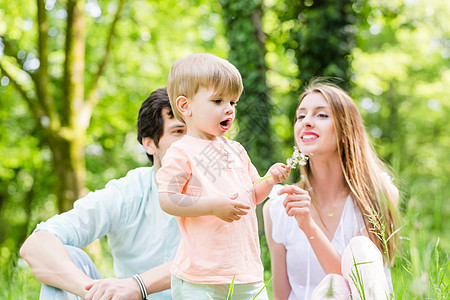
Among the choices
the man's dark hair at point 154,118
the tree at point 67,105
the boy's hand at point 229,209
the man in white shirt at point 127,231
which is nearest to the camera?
the boy's hand at point 229,209

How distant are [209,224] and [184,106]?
0.37 metres

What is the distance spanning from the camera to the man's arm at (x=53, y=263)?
1929mm

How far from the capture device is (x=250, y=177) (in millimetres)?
1591

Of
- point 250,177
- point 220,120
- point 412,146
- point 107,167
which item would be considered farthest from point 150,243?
point 412,146

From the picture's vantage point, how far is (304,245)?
242 centimetres

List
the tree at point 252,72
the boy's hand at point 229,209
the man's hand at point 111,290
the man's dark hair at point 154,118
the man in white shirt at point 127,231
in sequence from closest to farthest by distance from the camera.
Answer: the boy's hand at point 229,209 < the man's hand at point 111,290 < the man in white shirt at point 127,231 < the man's dark hair at point 154,118 < the tree at point 252,72

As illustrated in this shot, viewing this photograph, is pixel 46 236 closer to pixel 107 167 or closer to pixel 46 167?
pixel 107 167

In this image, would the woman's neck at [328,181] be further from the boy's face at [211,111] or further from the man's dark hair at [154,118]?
the boy's face at [211,111]

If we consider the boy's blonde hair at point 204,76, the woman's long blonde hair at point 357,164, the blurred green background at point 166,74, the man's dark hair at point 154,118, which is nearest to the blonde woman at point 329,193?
the woman's long blonde hair at point 357,164

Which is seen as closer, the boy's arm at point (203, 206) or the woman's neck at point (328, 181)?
the boy's arm at point (203, 206)

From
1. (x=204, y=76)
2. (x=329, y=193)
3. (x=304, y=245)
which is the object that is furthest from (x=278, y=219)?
(x=204, y=76)

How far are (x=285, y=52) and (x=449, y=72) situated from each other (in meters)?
8.41

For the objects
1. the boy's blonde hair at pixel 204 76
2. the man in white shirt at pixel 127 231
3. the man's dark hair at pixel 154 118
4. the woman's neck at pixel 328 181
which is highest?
the boy's blonde hair at pixel 204 76

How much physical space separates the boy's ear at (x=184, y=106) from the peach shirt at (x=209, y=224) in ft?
0.25
